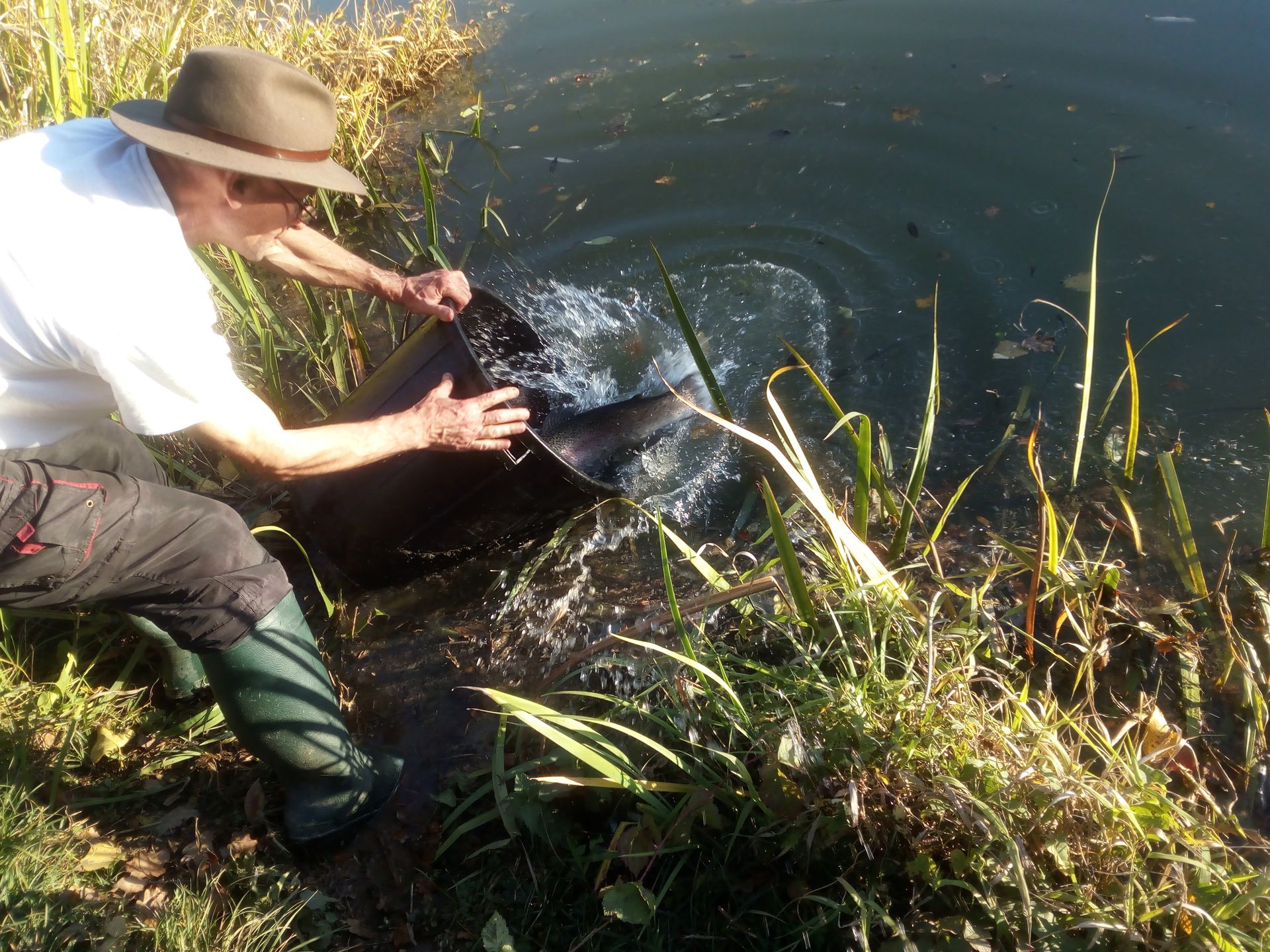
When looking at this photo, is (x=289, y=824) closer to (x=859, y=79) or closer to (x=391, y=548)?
(x=391, y=548)

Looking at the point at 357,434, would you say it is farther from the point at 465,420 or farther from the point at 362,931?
the point at 362,931

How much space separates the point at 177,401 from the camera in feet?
5.82

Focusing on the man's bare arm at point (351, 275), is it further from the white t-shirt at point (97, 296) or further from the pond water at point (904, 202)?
the pond water at point (904, 202)

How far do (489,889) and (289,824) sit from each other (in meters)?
0.58

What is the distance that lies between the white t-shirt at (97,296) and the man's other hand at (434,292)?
0.92 metres

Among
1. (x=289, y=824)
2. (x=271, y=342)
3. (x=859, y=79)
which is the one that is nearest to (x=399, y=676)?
(x=289, y=824)

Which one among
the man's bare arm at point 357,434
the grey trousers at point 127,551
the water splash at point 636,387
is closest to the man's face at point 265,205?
the man's bare arm at point 357,434

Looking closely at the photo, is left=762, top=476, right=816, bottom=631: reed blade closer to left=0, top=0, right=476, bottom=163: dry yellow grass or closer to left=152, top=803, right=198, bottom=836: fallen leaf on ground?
left=152, top=803, right=198, bottom=836: fallen leaf on ground

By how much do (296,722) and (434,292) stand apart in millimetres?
→ 1399

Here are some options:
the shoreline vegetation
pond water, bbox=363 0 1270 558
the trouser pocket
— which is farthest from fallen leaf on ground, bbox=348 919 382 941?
pond water, bbox=363 0 1270 558

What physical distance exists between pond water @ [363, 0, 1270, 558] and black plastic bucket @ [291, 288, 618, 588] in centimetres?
89

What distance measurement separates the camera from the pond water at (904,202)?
347 cm

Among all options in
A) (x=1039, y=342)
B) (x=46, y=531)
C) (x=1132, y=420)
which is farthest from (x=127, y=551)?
(x=1039, y=342)

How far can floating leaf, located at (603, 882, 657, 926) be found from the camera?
1746 mm
